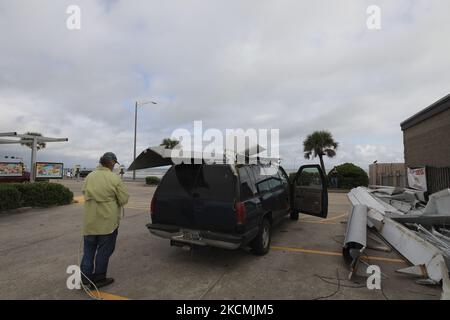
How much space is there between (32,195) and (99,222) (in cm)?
871

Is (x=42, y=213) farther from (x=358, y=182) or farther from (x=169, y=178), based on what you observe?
(x=358, y=182)

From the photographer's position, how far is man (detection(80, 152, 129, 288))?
377 centimetres

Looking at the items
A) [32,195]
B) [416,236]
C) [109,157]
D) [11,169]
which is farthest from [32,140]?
[416,236]

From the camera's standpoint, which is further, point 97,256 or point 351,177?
point 351,177

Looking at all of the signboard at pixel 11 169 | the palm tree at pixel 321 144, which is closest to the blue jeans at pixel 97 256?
the signboard at pixel 11 169

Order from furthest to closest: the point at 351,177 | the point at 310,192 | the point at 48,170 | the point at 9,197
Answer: the point at 351,177 < the point at 48,170 < the point at 9,197 < the point at 310,192

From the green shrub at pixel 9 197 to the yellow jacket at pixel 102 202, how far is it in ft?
25.2

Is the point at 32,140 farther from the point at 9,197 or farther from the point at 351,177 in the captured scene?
the point at 351,177

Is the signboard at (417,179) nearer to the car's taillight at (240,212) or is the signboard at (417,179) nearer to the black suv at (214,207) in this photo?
the black suv at (214,207)

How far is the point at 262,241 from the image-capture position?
5082 millimetres

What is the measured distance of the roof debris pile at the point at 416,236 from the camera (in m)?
3.90

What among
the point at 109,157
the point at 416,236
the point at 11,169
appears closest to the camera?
the point at 109,157

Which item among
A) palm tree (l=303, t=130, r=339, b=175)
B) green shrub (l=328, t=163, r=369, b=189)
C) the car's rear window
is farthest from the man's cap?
palm tree (l=303, t=130, r=339, b=175)

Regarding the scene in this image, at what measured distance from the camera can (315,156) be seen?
1121 inches
